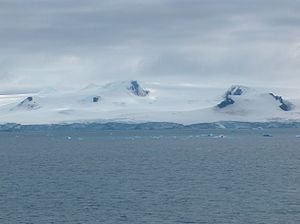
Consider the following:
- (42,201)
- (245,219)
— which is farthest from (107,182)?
(245,219)

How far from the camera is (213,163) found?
9006cm

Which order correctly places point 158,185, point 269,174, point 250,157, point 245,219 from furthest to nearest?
1. point 250,157
2. point 269,174
3. point 158,185
4. point 245,219

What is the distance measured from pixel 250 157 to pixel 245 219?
55306 millimetres

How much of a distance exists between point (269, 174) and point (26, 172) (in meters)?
23.4

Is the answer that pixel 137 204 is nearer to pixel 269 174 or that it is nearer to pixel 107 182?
pixel 107 182

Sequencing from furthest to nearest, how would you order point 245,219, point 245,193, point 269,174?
point 269,174 → point 245,193 → point 245,219

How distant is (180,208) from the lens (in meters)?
51.8

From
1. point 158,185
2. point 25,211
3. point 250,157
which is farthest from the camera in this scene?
point 250,157

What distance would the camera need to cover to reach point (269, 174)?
74938 mm

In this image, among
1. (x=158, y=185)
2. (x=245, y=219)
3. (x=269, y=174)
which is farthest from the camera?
(x=269, y=174)

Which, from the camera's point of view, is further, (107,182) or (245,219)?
(107,182)

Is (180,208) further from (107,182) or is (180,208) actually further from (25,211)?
(107,182)

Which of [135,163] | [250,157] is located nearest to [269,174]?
[135,163]

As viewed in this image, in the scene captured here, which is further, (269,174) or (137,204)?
(269,174)
